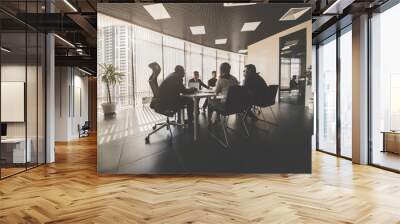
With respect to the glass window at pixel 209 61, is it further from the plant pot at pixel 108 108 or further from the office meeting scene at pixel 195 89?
the plant pot at pixel 108 108

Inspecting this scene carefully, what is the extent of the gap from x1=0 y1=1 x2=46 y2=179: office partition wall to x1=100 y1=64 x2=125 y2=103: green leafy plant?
1.67 metres

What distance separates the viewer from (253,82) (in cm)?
583

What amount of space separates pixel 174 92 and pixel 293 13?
7.90ft

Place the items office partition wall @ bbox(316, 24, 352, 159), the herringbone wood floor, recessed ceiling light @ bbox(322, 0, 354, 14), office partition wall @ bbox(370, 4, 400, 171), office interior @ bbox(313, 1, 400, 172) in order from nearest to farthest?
the herringbone wood floor
recessed ceiling light @ bbox(322, 0, 354, 14)
office partition wall @ bbox(370, 4, 400, 171)
office interior @ bbox(313, 1, 400, 172)
office partition wall @ bbox(316, 24, 352, 159)

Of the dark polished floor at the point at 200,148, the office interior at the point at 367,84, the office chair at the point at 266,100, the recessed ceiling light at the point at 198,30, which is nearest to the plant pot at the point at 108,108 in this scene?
the dark polished floor at the point at 200,148

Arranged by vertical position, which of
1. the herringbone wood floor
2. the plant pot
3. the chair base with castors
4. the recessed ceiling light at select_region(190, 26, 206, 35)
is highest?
the recessed ceiling light at select_region(190, 26, 206, 35)

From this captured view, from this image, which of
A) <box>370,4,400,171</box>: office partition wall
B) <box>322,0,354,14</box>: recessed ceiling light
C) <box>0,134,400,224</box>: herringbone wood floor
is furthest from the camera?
<box>370,4,400,171</box>: office partition wall

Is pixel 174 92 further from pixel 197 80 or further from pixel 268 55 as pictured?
pixel 268 55

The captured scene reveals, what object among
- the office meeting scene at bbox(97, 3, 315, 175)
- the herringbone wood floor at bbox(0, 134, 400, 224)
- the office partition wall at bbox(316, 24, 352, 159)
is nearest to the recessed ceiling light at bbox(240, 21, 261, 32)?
the office meeting scene at bbox(97, 3, 315, 175)

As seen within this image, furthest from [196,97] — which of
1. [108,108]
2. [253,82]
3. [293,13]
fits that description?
[293,13]

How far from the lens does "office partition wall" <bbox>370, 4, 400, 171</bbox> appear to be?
650 cm

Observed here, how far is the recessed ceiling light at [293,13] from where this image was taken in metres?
5.78

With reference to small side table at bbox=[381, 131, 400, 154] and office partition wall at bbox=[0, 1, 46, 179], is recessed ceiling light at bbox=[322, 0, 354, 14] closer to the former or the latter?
small side table at bbox=[381, 131, 400, 154]

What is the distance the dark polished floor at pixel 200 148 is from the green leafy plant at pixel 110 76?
48cm
